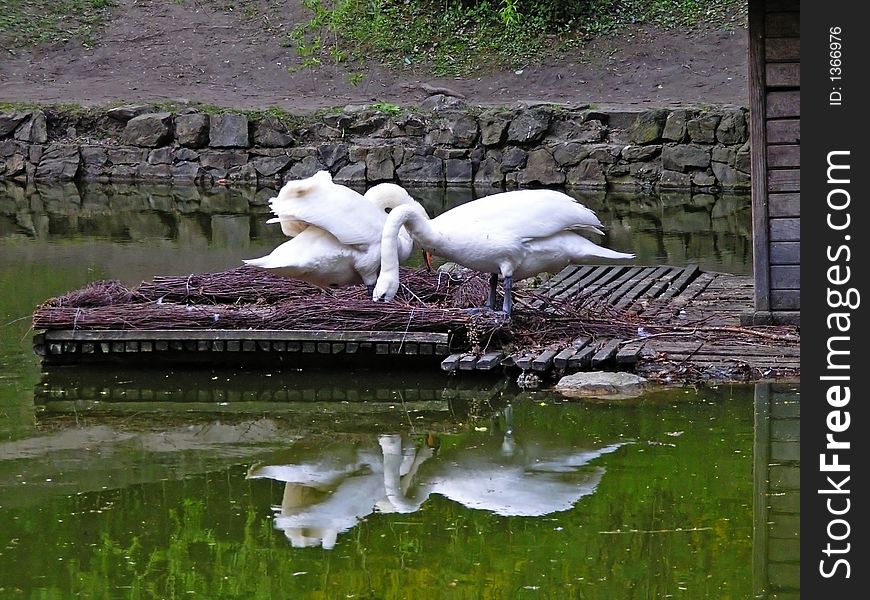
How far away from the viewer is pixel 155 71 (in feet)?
95.3

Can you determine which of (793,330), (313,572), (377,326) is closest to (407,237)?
(377,326)

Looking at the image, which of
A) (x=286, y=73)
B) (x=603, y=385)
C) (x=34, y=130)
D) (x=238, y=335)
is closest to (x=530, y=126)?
(x=286, y=73)

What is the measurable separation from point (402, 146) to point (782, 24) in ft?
50.1

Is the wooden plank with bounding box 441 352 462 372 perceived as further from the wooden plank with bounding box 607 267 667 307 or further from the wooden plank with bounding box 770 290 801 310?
the wooden plank with bounding box 770 290 801 310

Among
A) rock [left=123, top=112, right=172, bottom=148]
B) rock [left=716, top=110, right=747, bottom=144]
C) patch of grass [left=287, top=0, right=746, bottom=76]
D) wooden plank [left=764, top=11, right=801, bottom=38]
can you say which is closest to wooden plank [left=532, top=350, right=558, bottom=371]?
wooden plank [left=764, top=11, right=801, bottom=38]

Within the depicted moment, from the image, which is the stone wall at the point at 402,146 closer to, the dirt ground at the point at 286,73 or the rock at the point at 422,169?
the rock at the point at 422,169

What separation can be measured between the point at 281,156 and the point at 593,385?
17.1 metres

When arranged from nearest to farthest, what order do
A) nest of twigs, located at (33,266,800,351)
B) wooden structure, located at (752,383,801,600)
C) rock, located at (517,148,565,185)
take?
1. wooden structure, located at (752,383,801,600)
2. nest of twigs, located at (33,266,800,351)
3. rock, located at (517,148,565,185)

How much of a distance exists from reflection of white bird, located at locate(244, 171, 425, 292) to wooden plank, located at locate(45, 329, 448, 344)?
52cm

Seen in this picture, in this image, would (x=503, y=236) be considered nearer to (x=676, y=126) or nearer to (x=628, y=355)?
(x=628, y=355)

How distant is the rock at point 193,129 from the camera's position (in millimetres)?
25625

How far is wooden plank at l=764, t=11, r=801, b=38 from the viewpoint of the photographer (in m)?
9.90

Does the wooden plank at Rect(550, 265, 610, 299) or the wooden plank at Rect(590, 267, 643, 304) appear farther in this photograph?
the wooden plank at Rect(550, 265, 610, 299)

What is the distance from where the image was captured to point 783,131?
10188 millimetres
